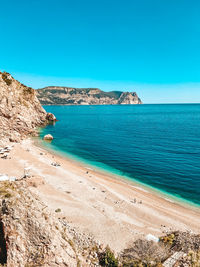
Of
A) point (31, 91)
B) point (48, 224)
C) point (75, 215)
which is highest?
point (31, 91)

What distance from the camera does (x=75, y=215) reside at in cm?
1914

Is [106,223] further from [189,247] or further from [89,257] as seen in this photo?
[189,247]

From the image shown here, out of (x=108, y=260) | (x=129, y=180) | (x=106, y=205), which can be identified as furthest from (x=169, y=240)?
(x=129, y=180)

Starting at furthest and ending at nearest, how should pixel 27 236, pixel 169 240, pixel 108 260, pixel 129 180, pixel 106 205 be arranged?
pixel 129 180
pixel 106 205
pixel 169 240
pixel 108 260
pixel 27 236

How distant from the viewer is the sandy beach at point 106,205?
1741 centimetres

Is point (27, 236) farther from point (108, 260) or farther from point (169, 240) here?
point (169, 240)

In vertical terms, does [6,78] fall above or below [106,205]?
above

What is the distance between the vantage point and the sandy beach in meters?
17.4

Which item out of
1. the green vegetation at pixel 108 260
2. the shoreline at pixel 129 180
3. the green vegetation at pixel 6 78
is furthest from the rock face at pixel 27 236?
the green vegetation at pixel 6 78

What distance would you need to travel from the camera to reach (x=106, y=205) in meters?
22.3

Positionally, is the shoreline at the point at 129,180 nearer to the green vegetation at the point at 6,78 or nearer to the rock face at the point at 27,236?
the rock face at the point at 27,236

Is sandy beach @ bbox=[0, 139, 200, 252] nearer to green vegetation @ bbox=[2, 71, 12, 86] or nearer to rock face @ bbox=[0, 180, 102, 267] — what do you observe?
rock face @ bbox=[0, 180, 102, 267]

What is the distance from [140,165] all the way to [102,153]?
41.9 feet

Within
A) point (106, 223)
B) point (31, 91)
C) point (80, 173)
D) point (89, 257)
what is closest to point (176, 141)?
point (80, 173)
